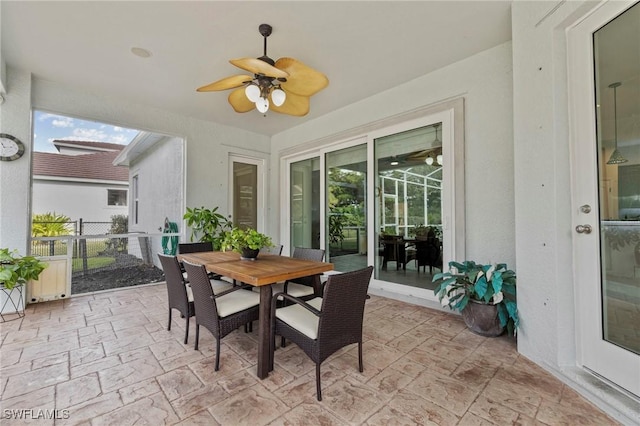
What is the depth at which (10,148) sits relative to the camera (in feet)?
10.7

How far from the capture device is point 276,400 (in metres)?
1.67

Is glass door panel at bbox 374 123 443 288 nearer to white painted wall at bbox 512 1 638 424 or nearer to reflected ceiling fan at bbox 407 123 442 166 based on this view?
reflected ceiling fan at bbox 407 123 442 166

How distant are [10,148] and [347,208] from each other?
4412 mm

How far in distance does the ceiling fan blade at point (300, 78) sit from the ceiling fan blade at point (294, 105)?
15 cm

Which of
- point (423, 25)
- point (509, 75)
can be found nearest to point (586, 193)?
point (509, 75)

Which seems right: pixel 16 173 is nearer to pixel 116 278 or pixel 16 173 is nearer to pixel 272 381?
pixel 116 278

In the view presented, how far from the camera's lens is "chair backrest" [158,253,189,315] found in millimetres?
2324

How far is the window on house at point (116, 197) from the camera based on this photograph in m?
4.18

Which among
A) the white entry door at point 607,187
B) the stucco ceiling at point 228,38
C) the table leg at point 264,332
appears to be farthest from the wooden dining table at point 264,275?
the stucco ceiling at point 228,38

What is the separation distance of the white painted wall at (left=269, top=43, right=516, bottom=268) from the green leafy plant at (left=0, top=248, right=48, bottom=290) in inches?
191

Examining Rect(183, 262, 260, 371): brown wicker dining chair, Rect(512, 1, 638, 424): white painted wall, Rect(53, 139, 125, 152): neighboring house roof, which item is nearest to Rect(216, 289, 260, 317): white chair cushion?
Rect(183, 262, 260, 371): brown wicker dining chair

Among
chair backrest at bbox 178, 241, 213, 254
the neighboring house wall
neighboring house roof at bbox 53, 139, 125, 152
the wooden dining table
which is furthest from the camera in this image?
the neighboring house wall

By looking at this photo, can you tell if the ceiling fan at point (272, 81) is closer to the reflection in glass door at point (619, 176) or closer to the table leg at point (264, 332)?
the table leg at point (264, 332)

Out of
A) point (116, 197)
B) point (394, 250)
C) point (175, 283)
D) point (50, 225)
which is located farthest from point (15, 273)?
point (394, 250)
